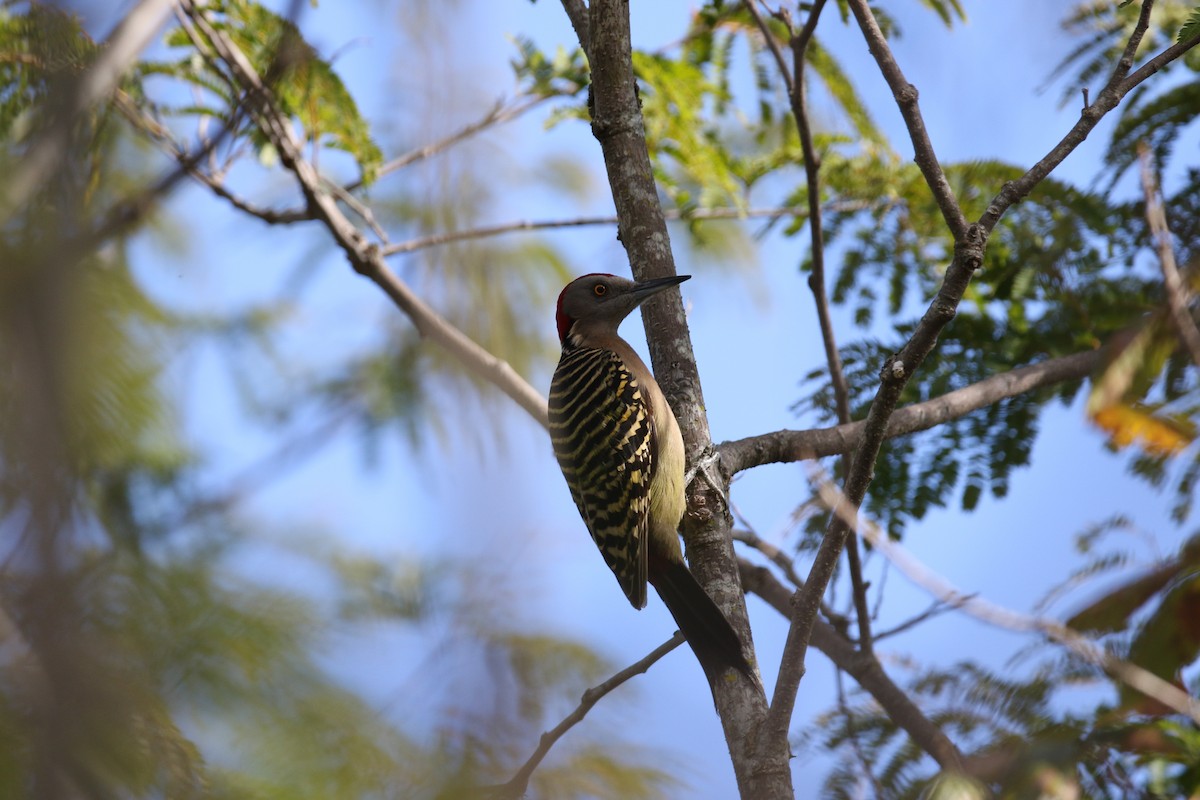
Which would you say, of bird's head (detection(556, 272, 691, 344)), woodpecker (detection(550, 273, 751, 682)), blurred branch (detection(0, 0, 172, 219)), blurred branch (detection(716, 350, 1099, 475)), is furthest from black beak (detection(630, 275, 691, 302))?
blurred branch (detection(0, 0, 172, 219))

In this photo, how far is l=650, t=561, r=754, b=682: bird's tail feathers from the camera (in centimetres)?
320

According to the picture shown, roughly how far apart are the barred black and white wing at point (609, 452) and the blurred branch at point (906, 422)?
0.63m

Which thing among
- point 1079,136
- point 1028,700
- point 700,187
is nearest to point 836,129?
point 700,187

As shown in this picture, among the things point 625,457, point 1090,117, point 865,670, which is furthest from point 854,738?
point 1090,117

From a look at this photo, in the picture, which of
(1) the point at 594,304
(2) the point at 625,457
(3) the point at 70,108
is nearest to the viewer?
(3) the point at 70,108

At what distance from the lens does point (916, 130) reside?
3.03m

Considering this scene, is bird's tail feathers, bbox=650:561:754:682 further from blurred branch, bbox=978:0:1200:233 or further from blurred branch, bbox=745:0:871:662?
blurred branch, bbox=978:0:1200:233

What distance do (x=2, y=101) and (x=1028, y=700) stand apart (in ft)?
7.84

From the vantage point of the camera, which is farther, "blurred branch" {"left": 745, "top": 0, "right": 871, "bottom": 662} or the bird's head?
the bird's head

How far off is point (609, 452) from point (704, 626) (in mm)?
1419

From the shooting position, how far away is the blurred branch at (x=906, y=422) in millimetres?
3896

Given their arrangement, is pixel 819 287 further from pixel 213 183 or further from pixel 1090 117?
pixel 213 183

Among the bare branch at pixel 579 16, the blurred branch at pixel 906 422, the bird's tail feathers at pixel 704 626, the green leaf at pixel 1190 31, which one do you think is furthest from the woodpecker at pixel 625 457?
the green leaf at pixel 1190 31

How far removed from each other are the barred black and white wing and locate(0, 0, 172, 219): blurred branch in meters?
3.27
